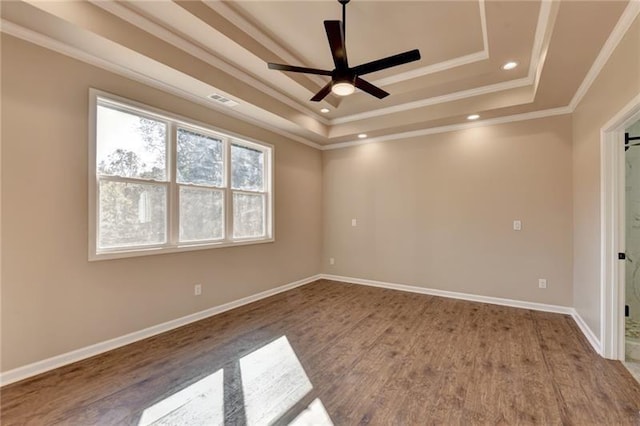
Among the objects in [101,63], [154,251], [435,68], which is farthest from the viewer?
[435,68]

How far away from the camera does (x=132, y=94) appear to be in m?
2.96

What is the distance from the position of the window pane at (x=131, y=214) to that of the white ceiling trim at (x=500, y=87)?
331cm

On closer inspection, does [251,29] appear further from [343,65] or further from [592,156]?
[592,156]

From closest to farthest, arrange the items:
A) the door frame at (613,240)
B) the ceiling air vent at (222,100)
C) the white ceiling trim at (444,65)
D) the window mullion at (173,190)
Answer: the door frame at (613,240) < the white ceiling trim at (444,65) < the window mullion at (173,190) < the ceiling air vent at (222,100)

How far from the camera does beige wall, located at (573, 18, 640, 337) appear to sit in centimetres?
215

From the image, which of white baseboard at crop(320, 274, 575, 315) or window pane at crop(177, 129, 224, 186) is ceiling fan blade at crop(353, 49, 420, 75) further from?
white baseboard at crop(320, 274, 575, 315)

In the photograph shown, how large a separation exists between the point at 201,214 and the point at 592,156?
4.57m

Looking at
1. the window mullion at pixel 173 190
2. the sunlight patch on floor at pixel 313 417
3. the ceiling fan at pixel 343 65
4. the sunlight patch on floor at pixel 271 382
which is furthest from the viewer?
the window mullion at pixel 173 190

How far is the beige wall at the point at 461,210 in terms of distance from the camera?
3914 mm

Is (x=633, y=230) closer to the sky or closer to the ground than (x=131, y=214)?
closer to the ground

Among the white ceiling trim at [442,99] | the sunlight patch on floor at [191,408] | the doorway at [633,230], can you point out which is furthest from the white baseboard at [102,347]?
the doorway at [633,230]

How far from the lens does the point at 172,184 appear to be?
335cm

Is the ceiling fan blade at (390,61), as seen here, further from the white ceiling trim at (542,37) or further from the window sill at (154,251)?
the window sill at (154,251)

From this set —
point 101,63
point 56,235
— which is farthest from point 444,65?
point 56,235
